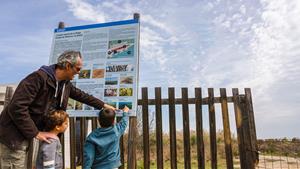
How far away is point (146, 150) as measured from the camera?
5699 mm

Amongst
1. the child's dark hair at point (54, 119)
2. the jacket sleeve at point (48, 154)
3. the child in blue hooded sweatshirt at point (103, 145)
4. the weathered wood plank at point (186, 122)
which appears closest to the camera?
the jacket sleeve at point (48, 154)

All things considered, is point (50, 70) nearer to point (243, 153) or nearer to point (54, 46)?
point (54, 46)

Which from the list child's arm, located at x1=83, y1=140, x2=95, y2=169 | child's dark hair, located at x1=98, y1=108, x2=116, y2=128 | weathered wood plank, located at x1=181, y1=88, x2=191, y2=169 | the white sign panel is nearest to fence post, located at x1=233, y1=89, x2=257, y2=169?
weathered wood plank, located at x1=181, y1=88, x2=191, y2=169

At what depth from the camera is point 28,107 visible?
3.34m

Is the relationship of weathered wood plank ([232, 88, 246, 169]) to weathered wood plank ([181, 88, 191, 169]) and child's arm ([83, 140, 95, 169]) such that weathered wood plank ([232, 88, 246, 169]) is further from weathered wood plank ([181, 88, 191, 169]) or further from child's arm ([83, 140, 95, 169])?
child's arm ([83, 140, 95, 169])

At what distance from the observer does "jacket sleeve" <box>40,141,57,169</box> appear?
3.09m

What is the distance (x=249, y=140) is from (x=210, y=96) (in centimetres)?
100

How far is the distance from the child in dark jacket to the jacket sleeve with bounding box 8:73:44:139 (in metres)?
0.16

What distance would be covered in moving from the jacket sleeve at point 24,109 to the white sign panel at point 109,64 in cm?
177

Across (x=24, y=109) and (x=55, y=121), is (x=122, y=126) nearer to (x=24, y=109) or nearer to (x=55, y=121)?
(x=55, y=121)

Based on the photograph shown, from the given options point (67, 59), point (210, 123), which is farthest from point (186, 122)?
point (67, 59)

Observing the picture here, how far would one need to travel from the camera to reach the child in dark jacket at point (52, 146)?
3.12 meters

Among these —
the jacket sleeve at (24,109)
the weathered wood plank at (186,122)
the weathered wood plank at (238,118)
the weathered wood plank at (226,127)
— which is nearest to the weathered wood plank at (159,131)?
the weathered wood plank at (186,122)

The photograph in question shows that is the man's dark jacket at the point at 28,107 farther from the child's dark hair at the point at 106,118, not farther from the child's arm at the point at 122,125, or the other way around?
the child's arm at the point at 122,125
